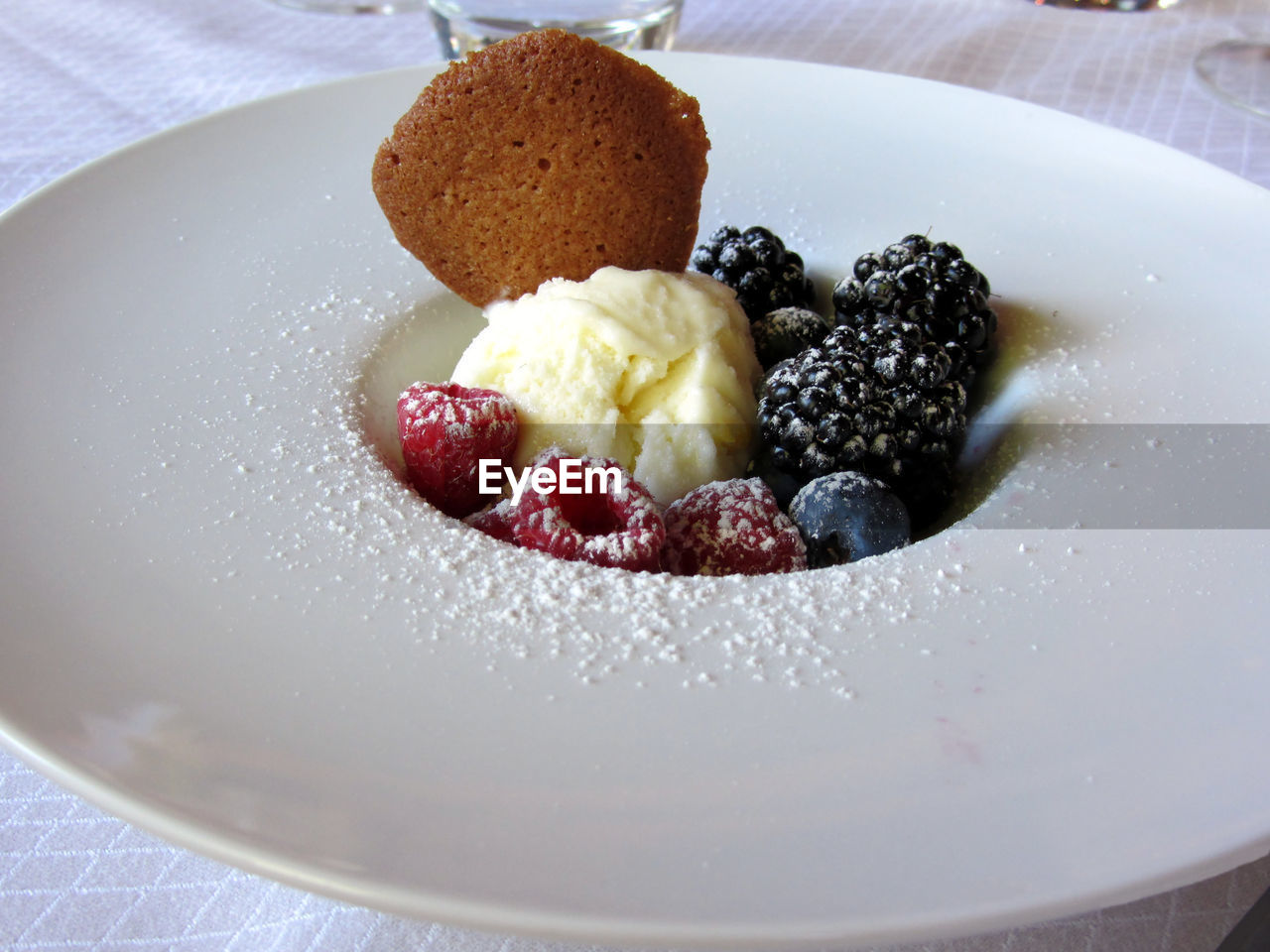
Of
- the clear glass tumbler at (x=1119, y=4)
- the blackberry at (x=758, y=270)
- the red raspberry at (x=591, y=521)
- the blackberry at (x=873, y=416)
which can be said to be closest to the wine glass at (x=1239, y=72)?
the clear glass tumbler at (x=1119, y=4)

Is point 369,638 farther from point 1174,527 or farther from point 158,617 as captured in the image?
point 1174,527

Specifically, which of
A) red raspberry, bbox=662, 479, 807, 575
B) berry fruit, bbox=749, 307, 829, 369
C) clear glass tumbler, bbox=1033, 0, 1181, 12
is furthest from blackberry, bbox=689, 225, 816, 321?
clear glass tumbler, bbox=1033, 0, 1181, 12

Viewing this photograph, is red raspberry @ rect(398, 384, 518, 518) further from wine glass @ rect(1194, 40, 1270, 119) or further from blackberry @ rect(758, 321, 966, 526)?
wine glass @ rect(1194, 40, 1270, 119)

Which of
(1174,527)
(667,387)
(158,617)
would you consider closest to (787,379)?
(667,387)

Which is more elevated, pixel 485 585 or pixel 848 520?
pixel 485 585

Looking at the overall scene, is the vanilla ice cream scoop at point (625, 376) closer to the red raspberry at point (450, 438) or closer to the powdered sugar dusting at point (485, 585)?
the red raspberry at point (450, 438)

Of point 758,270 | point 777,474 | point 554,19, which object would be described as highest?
point 554,19

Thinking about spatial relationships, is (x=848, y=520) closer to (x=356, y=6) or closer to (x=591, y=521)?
(x=591, y=521)

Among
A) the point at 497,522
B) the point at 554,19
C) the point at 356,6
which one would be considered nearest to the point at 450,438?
the point at 497,522
